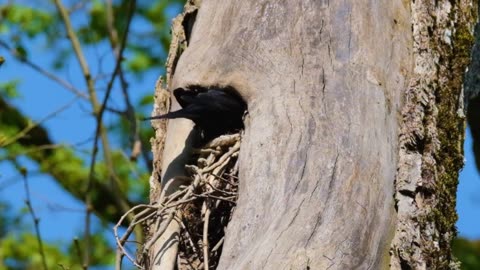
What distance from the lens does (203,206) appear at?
315cm

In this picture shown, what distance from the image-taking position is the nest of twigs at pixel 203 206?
10.00 feet

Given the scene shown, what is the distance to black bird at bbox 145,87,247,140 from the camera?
9.89 feet

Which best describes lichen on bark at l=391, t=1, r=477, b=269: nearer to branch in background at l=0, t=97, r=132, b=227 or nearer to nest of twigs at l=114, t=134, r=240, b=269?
nest of twigs at l=114, t=134, r=240, b=269

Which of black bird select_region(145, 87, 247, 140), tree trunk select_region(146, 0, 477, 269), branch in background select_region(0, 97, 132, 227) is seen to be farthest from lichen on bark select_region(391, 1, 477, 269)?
branch in background select_region(0, 97, 132, 227)

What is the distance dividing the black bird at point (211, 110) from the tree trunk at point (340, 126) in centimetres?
4

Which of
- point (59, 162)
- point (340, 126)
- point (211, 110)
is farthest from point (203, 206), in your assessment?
point (59, 162)

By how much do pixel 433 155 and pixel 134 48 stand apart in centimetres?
578

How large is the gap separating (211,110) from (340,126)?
0.47m

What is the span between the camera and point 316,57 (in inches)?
114

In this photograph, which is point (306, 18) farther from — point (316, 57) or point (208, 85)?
point (208, 85)

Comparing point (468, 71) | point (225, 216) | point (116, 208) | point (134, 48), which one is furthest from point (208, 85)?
point (134, 48)

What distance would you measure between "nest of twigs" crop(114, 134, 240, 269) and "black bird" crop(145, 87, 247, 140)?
72 mm

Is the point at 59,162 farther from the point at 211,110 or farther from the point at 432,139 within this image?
the point at 432,139

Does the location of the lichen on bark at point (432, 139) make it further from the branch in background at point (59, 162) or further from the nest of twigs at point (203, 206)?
the branch in background at point (59, 162)
